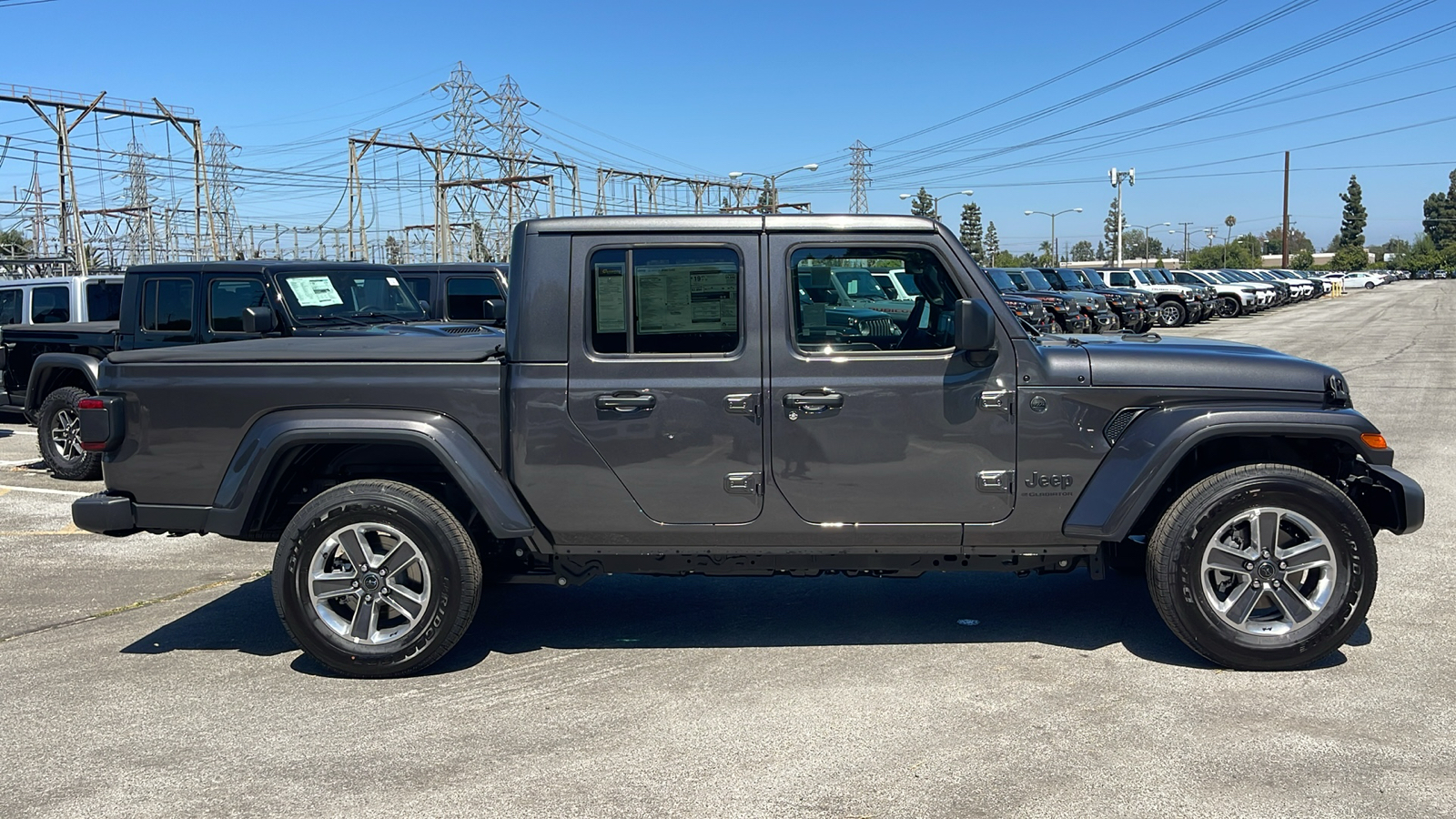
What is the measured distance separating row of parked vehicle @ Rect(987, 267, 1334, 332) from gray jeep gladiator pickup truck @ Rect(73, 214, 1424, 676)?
→ 1443 centimetres

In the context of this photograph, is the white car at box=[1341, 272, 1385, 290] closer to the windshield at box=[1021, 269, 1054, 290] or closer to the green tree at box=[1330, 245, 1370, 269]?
the green tree at box=[1330, 245, 1370, 269]

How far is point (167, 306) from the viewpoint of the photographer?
10.5 meters

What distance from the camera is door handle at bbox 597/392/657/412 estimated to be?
16.1ft

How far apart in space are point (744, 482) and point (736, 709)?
0.92 meters

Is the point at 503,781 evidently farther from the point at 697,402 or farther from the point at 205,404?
the point at 205,404

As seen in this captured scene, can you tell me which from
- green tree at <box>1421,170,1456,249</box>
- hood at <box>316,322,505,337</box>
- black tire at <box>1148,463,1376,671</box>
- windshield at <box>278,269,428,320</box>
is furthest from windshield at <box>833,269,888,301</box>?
green tree at <box>1421,170,1456,249</box>

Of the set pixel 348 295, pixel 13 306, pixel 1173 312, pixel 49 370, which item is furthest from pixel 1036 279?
pixel 49 370

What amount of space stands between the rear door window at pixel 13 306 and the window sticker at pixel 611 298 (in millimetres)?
11117

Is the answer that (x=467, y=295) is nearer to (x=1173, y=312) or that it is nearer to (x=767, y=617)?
(x=767, y=617)

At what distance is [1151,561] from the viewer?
493 cm

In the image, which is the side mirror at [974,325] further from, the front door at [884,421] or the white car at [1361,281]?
the white car at [1361,281]

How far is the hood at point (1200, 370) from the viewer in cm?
490

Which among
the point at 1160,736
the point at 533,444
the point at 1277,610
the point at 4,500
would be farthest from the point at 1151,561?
the point at 4,500

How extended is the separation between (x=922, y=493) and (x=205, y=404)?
10.1 feet
